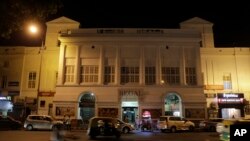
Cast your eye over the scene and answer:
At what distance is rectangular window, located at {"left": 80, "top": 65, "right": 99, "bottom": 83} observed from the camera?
3706 cm

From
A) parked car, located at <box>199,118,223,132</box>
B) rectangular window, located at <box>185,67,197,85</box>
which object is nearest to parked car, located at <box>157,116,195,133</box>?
parked car, located at <box>199,118,223,132</box>

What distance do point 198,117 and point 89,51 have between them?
53.9 ft

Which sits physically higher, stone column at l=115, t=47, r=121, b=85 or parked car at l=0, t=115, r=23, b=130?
stone column at l=115, t=47, r=121, b=85

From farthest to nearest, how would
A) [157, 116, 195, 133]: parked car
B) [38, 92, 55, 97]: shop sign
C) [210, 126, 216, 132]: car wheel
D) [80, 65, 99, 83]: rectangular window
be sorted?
[38, 92, 55, 97]: shop sign < [80, 65, 99, 83]: rectangular window < [210, 126, 216, 132]: car wheel < [157, 116, 195, 133]: parked car

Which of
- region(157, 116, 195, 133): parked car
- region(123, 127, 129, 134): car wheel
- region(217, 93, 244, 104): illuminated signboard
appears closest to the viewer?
region(123, 127, 129, 134): car wheel

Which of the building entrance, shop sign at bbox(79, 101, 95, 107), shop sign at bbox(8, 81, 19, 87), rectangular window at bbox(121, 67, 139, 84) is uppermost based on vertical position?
rectangular window at bbox(121, 67, 139, 84)

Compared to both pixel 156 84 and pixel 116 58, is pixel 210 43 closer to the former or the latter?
pixel 156 84

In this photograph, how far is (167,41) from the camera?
3784 cm

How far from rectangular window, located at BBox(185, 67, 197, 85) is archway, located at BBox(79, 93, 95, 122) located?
12524 mm

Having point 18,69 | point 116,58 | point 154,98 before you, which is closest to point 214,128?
point 154,98

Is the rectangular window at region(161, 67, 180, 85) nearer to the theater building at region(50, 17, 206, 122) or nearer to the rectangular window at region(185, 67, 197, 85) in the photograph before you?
the theater building at region(50, 17, 206, 122)

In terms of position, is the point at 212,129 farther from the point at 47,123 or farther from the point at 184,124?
the point at 47,123

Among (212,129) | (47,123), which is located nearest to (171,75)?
(212,129)

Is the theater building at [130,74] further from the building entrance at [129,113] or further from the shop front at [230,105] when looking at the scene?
the shop front at [230,105]
